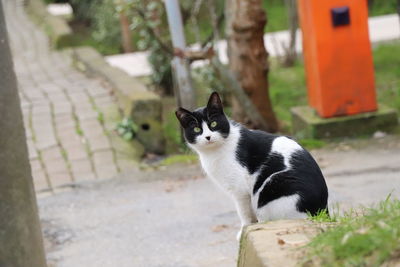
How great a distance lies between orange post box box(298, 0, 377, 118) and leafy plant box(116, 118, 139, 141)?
91.7 inches

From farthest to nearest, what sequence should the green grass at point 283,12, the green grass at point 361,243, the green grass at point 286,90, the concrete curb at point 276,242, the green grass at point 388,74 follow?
the green grass at point 283,12
the green grass at point 286,90
the green grass at point 388,74
the concrete curb at point 276,242
the green grass at point 361,243

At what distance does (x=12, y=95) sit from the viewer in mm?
4668

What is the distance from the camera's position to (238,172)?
488 centimetres

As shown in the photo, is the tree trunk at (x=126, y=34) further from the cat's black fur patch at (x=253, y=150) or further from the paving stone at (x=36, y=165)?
the cat's black fur patch at (x=253, y=150)

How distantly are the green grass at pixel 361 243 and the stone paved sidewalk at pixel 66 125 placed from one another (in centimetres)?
587

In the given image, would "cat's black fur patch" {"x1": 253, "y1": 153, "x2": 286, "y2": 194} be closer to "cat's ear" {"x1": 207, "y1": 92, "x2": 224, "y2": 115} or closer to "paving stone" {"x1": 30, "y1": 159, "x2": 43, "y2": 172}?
"cat's ear" {"x1": 207, "y1": 92, "x2": 224, "y2": 115}

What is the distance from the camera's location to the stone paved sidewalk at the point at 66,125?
30.7 feet

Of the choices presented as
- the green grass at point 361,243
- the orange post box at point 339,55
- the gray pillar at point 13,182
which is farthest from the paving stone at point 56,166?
the green grass at point 361,243

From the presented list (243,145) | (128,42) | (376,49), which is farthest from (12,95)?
(128,42)

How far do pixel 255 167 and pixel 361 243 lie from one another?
1.65 meters

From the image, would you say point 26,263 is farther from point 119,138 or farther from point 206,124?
point 119,138

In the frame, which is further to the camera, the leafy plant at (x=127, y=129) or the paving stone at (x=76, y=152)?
the leafy plant at (x=127, y=129)

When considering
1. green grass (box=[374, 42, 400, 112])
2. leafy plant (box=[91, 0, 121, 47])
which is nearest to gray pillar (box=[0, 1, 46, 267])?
green grass (box=[374, 42, 400, 112])

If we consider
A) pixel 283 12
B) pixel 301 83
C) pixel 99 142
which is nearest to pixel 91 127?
pixel 99 142
